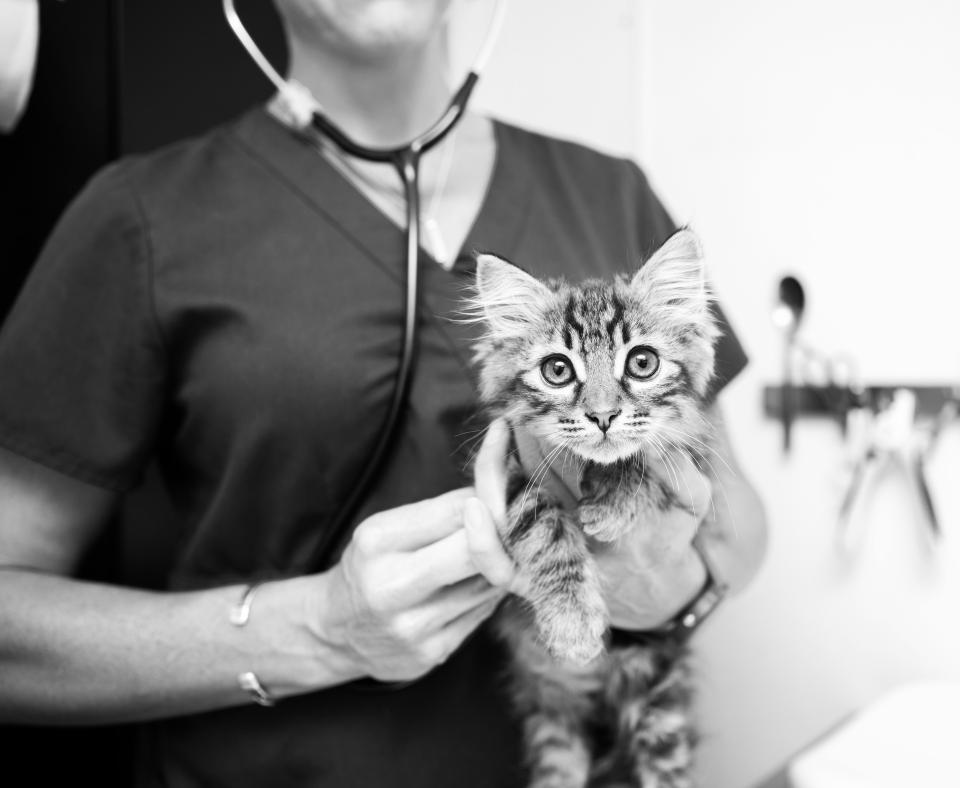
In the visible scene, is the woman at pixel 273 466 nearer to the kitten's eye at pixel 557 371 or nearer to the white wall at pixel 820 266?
the kitten's eye at pixel 557 371

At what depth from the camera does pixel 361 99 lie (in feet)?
4.05

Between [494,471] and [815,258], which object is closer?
[494,471]

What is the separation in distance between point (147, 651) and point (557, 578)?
1.76 feet

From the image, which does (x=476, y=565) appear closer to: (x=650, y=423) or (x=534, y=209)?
(x=650, y=423)

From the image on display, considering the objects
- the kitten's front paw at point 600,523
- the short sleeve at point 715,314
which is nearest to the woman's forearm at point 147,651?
the kitten's front paw at point 600,523

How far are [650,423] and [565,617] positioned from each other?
254mm

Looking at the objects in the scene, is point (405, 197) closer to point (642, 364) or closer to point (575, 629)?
point (642, 364)

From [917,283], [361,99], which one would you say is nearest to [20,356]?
[361,99]

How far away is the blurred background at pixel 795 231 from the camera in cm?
151

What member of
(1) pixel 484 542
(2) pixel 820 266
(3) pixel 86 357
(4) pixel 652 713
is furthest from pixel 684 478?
(2) pixel 820 266

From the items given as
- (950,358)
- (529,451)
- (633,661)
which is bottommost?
(633,661)

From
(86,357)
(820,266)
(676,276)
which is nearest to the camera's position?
(676,276)

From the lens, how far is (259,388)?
3.39ft

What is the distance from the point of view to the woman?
1010 mm
